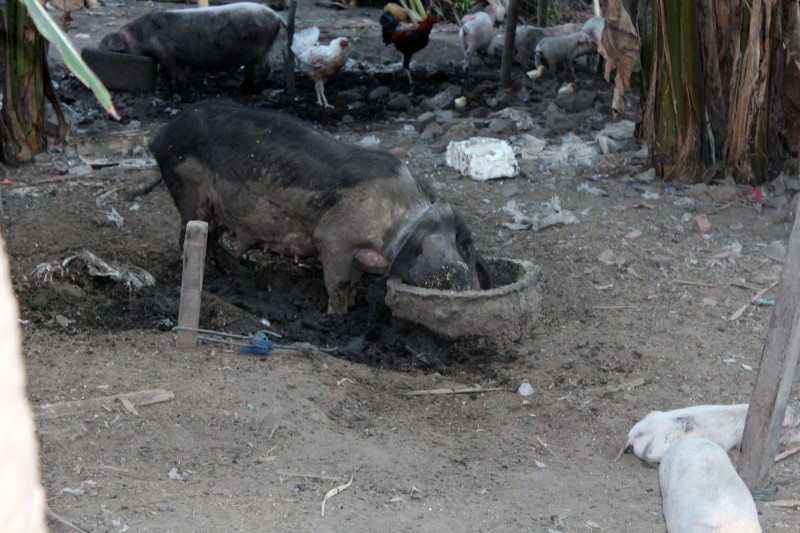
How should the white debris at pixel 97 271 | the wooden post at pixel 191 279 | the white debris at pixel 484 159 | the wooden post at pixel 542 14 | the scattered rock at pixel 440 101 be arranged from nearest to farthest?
the wooden post at pixel 191 279
the white debris at pixel 97 271
the white debris at pixel 484 159
the scattered rock at pixel 440 101
the wooden post at pixel 542 14

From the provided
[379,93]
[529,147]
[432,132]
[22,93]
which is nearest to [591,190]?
[529,147]

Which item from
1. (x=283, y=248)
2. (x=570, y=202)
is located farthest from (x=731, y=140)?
(x=283, y=248)

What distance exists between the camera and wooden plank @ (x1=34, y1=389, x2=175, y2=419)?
443 centimetres

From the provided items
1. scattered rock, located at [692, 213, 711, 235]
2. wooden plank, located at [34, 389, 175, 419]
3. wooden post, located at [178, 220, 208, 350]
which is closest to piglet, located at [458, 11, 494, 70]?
scattered rock, located at [692, 213, 711, 235]

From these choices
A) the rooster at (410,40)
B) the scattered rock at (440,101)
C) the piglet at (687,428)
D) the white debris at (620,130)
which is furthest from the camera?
the rooster at (410,40)

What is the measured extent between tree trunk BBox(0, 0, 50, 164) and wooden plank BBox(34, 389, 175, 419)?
5.42 m

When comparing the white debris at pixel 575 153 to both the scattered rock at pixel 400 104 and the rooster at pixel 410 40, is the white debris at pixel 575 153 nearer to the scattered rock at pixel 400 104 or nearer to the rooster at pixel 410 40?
the scattered rock at pixel 400 104

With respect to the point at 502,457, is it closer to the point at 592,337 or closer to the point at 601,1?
the point at 592,337

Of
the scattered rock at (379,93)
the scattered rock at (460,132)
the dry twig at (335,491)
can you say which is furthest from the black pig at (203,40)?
the dry twig at (335,491)

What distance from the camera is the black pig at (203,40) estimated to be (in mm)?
13062

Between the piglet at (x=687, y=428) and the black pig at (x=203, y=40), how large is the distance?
986cm

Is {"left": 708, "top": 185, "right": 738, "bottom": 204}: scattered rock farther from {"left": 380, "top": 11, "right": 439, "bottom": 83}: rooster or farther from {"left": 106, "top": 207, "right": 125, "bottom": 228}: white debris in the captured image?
{"left": 380, "top": 11, "right": 439, "bottom": 83}: rooster

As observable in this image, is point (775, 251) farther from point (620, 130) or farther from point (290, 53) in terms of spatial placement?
point (290, 53)

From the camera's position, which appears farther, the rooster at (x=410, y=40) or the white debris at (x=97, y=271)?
the rooster at (x=410, y=40)
